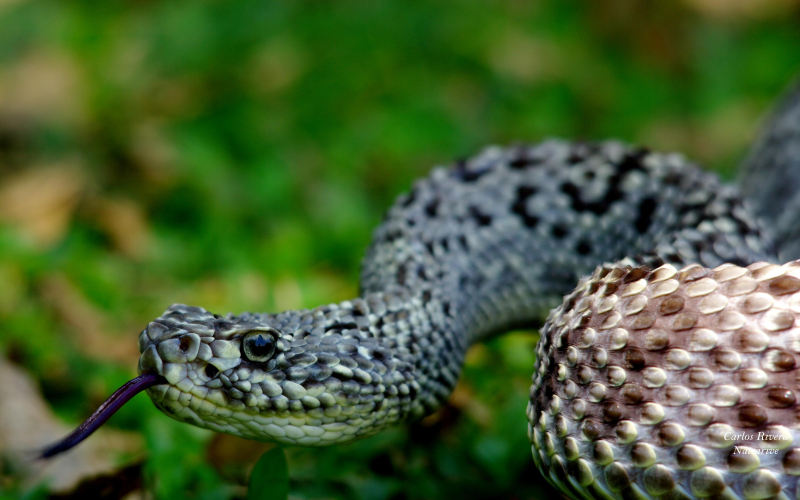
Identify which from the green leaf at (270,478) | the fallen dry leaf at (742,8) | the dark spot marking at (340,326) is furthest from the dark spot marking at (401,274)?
the fallen dry leaf at (742,8)

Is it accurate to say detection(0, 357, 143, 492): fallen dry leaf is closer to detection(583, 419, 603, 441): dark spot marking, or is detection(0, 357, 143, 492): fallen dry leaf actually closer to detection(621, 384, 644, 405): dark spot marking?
detection(583, 419, 603, 441): dark spot marking

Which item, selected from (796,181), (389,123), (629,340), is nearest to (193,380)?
(629,340)

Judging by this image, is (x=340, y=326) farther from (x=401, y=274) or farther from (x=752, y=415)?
(x=752, y=415)

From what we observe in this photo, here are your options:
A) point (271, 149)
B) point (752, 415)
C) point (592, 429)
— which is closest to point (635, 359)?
point (592, 429)

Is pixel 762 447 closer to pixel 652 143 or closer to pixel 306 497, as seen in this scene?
pixel 306 497

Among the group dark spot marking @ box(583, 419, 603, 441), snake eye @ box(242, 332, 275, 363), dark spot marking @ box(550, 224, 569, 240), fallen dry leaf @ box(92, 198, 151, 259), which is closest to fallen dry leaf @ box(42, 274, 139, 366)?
fallen dry leaf @ box(92, 198, 151, 259)
